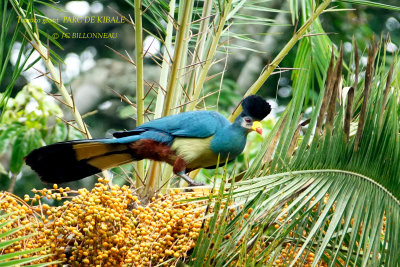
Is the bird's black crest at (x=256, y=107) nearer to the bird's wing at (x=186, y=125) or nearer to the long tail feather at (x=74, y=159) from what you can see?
the bird's wing at (x=186, y=125)

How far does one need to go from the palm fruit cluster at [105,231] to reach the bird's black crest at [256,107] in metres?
0.90

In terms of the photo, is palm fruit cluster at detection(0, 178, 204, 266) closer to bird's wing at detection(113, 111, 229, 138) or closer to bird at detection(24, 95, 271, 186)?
bird at detection(24, 95, 271, 186)

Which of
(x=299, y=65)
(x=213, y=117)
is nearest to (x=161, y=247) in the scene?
(x=213, y=117)

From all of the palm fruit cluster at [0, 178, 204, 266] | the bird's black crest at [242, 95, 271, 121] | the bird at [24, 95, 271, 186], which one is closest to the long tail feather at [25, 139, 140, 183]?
the bird at [24, 95, 271, 186]

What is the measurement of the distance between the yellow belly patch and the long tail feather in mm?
342

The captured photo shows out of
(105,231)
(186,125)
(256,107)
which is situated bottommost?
(105,231)

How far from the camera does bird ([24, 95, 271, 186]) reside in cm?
327

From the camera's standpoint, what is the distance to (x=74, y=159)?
3.31m

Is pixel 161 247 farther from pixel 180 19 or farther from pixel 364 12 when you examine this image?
pixel 364 12

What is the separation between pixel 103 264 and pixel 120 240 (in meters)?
0.15

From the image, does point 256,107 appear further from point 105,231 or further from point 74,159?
point 105,231

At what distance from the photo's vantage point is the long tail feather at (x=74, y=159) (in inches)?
125

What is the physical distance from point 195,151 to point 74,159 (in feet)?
2.50

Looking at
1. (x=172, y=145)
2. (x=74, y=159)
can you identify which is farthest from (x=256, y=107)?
(x=74, y=159)
